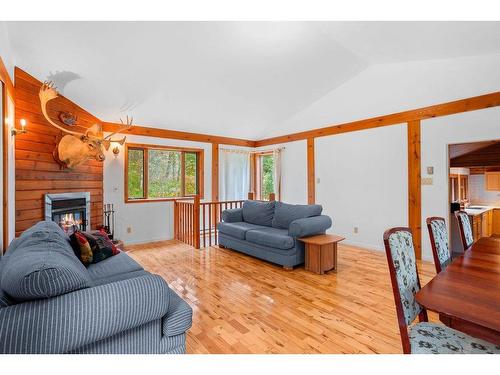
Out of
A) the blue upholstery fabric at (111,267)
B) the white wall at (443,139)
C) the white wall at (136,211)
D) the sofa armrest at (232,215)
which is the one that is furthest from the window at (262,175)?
the blue upholstery fabric at (111,267)

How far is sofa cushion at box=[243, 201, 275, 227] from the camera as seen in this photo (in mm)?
4363

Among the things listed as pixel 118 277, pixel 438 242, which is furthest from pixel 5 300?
pixel 438 242

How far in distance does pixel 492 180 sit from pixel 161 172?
6.90 meters

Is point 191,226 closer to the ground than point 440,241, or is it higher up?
closer to the ground

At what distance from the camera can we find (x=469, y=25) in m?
2.57

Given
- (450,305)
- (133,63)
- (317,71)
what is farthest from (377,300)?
(133,63)

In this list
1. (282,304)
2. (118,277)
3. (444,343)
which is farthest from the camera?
(282,304)

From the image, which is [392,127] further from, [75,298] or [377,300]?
[75,298]

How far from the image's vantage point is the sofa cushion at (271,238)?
348 cm

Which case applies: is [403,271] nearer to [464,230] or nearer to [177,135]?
[464,230]

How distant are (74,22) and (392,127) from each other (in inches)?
178

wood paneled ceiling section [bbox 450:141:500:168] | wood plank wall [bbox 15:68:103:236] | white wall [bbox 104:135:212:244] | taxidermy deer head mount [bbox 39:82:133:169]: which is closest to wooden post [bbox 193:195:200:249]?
white wall [bbox 104:135:212:244]

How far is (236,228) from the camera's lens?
4.29 metres

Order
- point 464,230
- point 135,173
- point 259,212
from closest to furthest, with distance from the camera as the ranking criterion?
point 464,230
point 259,212
point 135,173
